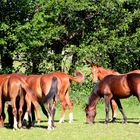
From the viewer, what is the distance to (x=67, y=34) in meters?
25.2

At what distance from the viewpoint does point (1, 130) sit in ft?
42.5

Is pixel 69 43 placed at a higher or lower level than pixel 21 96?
higher

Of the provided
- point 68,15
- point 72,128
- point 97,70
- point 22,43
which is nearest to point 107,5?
point 68,15

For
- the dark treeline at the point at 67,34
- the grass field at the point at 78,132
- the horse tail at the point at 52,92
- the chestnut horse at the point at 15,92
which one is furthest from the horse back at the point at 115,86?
the dark treeline at the point at 67,34

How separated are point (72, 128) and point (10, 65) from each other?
1224 cm

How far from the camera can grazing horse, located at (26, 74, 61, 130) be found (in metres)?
13.2

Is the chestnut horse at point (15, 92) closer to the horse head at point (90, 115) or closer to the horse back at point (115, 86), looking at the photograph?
the horse head at point (90, 115)

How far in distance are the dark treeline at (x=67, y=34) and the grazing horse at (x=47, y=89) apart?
8854 millimetres

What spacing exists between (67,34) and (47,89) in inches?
477

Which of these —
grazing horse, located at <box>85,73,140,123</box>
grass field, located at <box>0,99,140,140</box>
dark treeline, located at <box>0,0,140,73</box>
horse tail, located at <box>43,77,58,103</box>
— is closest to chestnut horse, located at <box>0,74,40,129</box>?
horse tail, located at <box>43,77,58,103</box>

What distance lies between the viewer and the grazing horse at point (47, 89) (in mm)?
13242

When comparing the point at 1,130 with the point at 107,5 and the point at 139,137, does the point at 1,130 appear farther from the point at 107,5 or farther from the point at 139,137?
the point at 107,5

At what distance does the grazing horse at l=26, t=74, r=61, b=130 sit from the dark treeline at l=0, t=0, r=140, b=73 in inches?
349

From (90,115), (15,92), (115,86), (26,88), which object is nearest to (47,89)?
(26,88)
